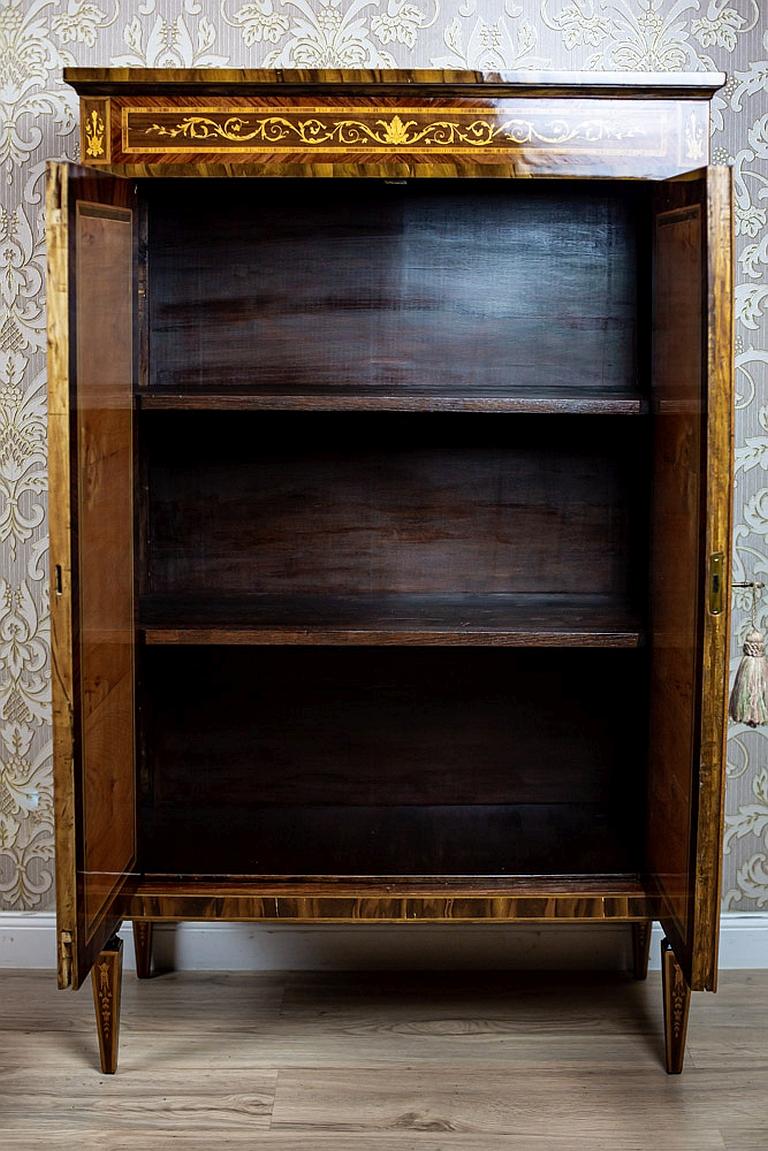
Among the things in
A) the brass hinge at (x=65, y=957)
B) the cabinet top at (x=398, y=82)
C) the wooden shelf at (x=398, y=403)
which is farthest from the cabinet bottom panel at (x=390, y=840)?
the cabinet top at (x=398, y=82)

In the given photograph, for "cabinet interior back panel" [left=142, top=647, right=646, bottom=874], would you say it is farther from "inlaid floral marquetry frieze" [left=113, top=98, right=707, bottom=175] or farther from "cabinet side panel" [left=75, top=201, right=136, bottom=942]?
"inlaid floral marquetry frieze" [left=113, top=98, right=707, bottom=175]

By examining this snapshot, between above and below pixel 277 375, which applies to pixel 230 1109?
below

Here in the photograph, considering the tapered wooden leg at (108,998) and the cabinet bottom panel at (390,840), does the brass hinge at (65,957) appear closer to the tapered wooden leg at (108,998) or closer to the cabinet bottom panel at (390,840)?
the tapered wooden leg at (108,998)

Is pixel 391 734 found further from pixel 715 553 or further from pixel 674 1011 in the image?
pixel 715 553

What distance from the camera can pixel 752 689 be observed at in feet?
6.67

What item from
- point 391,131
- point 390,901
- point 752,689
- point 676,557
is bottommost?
point 390,901

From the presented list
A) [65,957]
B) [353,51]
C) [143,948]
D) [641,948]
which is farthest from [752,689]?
[353,51]

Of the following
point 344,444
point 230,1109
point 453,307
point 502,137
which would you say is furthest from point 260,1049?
point 502,137

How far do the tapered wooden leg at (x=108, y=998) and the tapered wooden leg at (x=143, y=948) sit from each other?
341mm

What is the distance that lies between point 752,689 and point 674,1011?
60 cm

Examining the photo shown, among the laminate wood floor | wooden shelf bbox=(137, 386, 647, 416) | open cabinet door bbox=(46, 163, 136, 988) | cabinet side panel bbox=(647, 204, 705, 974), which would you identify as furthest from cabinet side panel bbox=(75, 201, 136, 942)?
cabinet side panel bbox=(647, 204, 705, 974)

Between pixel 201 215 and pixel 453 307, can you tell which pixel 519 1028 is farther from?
pixel 201 215

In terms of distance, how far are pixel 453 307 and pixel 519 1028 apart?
4.68 feet

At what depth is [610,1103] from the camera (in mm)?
1986
